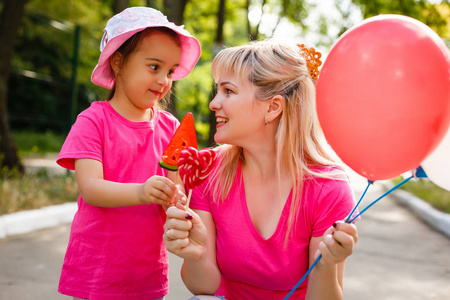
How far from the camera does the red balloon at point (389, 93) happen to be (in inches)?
73.5

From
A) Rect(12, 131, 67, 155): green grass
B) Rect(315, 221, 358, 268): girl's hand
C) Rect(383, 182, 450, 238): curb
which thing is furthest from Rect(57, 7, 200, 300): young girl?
Rect(12, 131, 67, 155): green grass

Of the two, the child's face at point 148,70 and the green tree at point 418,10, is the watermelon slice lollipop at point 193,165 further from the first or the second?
the green tree at point 418,10

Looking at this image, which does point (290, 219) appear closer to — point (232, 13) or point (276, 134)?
point (276, 134)

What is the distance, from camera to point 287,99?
2559 millimetres

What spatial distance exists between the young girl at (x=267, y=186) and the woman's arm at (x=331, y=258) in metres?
0.11

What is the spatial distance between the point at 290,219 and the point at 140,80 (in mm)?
995

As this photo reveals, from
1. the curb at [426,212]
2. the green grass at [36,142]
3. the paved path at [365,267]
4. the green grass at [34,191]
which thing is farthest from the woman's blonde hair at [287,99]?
the green grass at [36,142]

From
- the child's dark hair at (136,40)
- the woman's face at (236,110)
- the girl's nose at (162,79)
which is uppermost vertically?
the child's dark hair at (136,40)

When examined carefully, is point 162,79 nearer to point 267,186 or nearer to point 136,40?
point 136,40

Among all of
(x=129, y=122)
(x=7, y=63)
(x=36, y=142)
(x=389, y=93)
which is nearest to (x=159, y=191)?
(x=129, y=122)

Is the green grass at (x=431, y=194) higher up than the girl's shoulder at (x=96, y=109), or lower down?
lower down

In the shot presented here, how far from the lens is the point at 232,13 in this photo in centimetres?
2202

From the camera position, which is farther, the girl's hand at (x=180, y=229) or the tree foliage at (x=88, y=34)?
the tree foliage at (x=88, y=34)

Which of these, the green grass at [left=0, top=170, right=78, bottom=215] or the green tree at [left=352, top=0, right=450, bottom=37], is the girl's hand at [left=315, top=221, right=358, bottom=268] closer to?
the green grass at [left=0, top=170, right=78, bottom=215]
